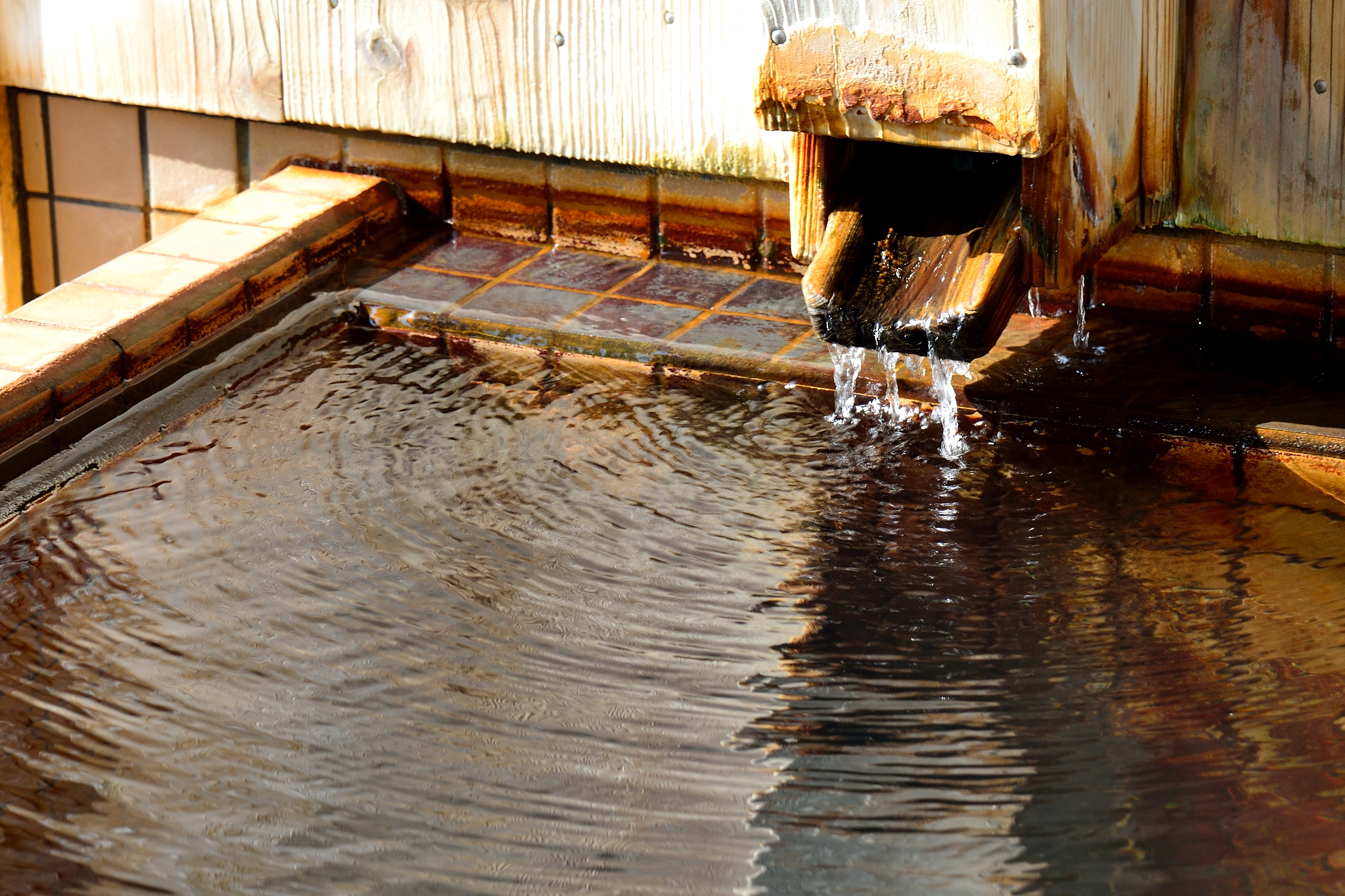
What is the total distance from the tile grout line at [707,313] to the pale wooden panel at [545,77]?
0.27m

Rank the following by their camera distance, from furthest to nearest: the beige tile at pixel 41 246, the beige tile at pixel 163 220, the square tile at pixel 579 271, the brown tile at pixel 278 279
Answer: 1. the beige tile at pixel 41 246
2. the beige tile at pixel 163 220
3. the square tile at pixel 579 271
4. the brown tile at pixel 278 279

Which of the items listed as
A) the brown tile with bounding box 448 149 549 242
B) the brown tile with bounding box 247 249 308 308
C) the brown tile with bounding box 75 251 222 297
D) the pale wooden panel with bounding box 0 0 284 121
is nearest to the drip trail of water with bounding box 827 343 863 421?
the brown tile with bounding box 448 149 549 242

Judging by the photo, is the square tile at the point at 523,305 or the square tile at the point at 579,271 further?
the square tile at the point at 579,271

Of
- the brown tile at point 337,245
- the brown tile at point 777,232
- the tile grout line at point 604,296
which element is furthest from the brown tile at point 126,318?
the brown tile at point 777,232

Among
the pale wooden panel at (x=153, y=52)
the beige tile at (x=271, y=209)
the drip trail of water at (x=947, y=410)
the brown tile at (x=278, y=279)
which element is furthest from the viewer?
the pale wooden panel at (x=153, y=52)

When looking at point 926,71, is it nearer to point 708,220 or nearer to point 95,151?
point 708,220

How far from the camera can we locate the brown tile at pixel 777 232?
3.75 metres

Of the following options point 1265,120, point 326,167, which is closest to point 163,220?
point 326,167

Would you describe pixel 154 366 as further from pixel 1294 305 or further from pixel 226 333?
pixel 1294 305

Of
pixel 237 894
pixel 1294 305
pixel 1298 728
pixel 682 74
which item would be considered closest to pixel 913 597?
pixel 1298 728

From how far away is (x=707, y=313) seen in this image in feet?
11.8

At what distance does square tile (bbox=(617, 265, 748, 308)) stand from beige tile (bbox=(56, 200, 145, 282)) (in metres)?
1.65

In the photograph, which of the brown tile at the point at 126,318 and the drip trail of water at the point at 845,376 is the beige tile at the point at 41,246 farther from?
the drip trail of water at the point at 845,376

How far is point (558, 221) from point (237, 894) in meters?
2.47
